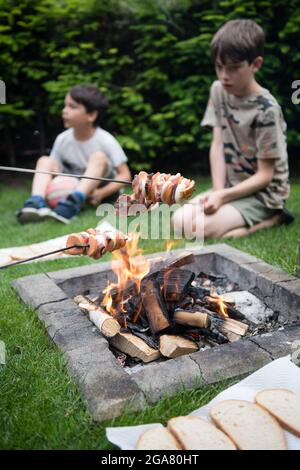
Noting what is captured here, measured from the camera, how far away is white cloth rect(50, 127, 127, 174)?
572cm

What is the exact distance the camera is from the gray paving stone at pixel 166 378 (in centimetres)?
185

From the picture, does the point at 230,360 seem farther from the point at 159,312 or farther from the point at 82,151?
the point at 82,151

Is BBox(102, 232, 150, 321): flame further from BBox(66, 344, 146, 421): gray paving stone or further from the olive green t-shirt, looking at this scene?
the olive green t-shirt

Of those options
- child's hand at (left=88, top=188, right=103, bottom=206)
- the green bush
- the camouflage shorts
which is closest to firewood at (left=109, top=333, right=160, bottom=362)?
the camouflage shorts

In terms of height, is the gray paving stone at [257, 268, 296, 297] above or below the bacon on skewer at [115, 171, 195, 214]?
below

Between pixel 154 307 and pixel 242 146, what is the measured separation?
2329 mm

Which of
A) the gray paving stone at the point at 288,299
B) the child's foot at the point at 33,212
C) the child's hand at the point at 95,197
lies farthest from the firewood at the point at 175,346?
the child's hand at the point at 95,197

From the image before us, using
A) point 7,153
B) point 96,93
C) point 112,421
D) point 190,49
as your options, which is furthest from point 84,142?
point 112,421

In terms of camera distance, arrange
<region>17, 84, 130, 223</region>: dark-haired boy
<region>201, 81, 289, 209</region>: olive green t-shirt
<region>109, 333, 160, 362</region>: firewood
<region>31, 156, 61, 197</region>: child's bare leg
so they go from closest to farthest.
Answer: <region>109, 333, 160, 362</region>: firewood → <region>201, 81, 289, 209</region>: olive green t-shirt → <region>31, 156, 61, 197</region>: child's bare leg → <region>17, 84, 130, 223</region>: dark-haired boy

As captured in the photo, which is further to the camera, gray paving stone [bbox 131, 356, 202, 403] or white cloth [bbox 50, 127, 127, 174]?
white cloth [bbox 50, 127, 127, 174]

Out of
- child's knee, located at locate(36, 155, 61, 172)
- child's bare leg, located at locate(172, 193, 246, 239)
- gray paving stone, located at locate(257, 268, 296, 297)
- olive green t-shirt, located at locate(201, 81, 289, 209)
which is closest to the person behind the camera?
gray paving stone, located at locate(257, 268, 296, 297)

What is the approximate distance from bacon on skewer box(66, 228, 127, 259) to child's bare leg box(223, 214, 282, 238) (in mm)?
1959

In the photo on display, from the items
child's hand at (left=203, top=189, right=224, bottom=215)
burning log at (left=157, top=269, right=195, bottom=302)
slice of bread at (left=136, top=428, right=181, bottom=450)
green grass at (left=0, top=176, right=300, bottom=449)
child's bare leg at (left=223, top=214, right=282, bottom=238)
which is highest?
child's hand at (left=203, top=189, right=224, bottom=215)

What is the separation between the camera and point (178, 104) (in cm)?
654
